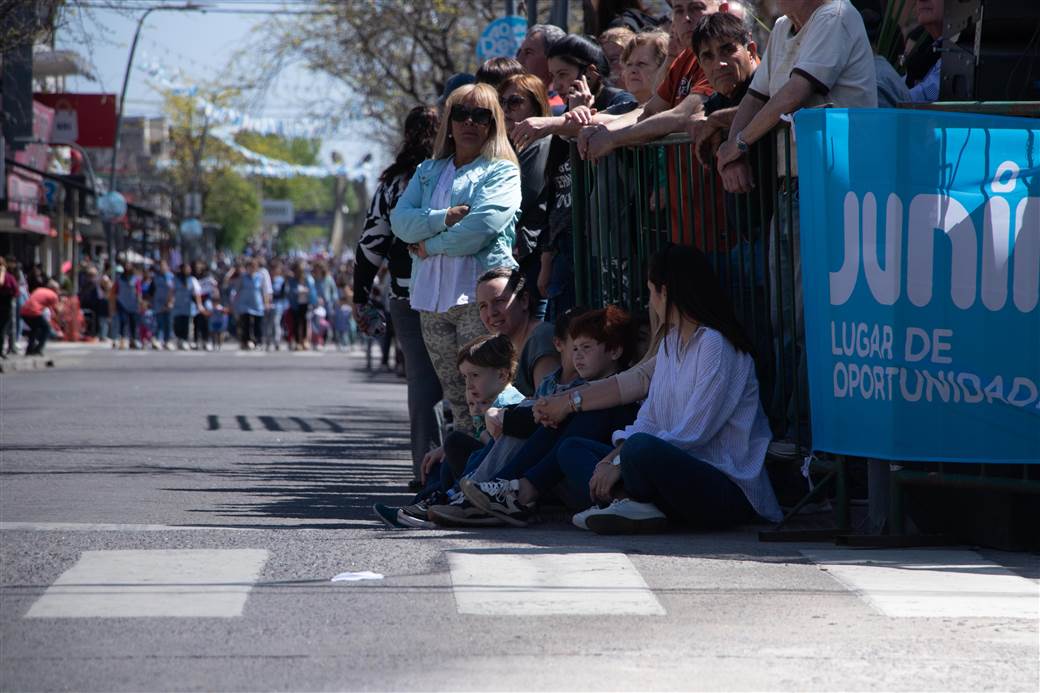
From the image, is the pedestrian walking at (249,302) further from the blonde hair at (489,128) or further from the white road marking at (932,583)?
the white road marking at (932,583)

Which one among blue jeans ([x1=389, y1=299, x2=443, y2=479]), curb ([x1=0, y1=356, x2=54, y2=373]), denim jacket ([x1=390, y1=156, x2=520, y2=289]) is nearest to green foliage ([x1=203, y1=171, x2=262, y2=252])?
curb ([x1=0, y1=356, x2=54, y2=373])

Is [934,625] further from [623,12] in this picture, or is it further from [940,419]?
[623,12]

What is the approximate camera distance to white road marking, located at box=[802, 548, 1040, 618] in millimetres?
5344

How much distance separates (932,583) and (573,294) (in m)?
3.71

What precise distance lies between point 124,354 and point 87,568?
30473 millimetres

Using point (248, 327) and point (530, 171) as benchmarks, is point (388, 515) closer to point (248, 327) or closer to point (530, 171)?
point (530, 171)

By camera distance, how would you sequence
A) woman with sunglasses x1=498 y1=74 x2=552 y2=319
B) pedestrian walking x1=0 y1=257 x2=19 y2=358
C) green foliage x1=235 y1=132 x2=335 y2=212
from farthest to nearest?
green foliage x1=235 y1=132 x2=335 y2=212 → pedestrian walking x1=0 y1=257 x2=19 y2=358 → woman with sunglasses x1=498 y1=74 x2=552 y2=319

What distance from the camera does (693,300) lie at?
709cm

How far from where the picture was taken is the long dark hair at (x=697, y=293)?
7070 mm

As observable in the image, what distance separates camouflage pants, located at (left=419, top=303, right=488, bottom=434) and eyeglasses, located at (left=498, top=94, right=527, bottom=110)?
1132 millimetres

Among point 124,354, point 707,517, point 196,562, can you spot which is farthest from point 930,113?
point 124,354

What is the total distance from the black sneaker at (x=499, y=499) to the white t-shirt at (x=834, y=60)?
1.69 m

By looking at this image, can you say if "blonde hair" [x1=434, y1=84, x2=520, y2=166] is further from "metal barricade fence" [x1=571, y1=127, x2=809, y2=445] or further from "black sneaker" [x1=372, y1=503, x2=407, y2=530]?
"black sneaker" [x1=372, y1=503, x2=407, y2=530]

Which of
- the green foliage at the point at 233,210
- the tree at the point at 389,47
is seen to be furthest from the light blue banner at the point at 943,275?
the green foliage at the point at 233,210
